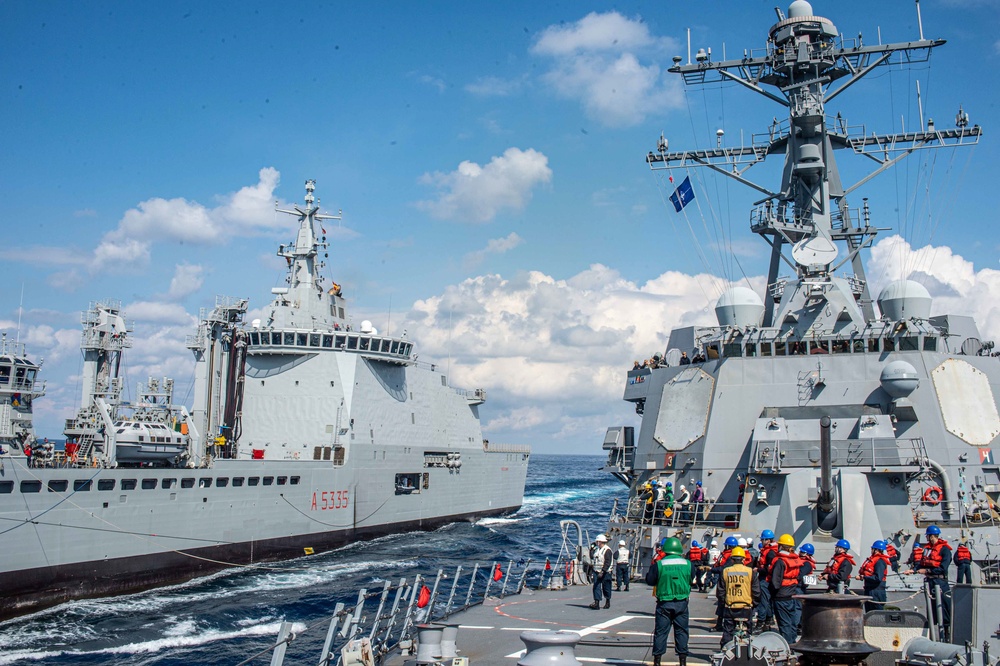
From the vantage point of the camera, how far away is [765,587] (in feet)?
31.1

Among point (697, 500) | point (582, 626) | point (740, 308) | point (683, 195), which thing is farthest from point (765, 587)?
point (683, 195)

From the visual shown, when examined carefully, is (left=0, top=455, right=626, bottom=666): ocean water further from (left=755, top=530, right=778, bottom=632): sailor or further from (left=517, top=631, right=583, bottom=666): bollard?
(left=755, top=530, right=778, bottom=632): sailor

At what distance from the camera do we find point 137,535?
23.3 m

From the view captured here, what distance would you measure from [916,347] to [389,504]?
23.8m

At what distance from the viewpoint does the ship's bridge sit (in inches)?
1332

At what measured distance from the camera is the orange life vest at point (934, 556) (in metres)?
10.4

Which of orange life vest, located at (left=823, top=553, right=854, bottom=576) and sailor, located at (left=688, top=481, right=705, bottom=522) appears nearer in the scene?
orange life vest, located at (left=823, top=553, right=854, bottom=576)

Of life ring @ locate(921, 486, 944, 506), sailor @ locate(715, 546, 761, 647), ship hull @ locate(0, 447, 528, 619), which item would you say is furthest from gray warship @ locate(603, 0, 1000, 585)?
ship hull @ locate(0, 447, 528, 619)

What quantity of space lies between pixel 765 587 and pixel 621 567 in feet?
16.8

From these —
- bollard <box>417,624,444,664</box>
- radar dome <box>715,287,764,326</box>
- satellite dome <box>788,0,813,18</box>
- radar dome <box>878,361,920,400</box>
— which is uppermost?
satellite dome <box>788,0,813,18</box>

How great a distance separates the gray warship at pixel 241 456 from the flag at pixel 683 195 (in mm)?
16866

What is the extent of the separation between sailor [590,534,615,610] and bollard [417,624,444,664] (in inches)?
198

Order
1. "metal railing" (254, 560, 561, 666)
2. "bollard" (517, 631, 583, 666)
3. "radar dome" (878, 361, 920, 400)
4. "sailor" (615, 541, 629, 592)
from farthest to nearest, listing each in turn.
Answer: "radar dome" (878, 361, 920, 400)
"sailor" (615, 541, 629, 592)
"metal railing" (254, 560, 561, 666)
"bollard" (517, 631, 583, 666)

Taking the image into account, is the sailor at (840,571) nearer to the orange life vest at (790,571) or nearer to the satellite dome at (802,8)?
the orange life vest at (790,571)
